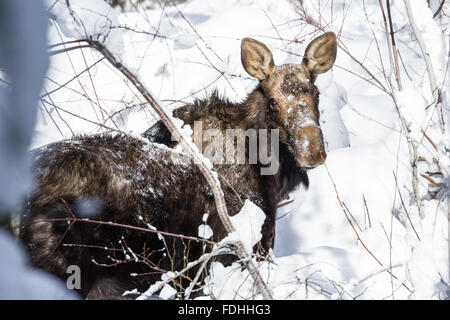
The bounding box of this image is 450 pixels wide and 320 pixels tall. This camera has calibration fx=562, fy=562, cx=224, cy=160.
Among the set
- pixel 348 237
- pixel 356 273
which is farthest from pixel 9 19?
pixel 348 237

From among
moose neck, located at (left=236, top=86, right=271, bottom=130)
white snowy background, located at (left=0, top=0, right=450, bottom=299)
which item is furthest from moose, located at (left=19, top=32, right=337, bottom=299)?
white snowy background, located at (left=0, top=0, right=450, bottom=299)

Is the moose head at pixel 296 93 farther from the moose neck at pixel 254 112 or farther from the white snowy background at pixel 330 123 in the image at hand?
the white snowy background at pixel 330 123

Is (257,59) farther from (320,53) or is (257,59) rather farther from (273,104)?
(320,53)

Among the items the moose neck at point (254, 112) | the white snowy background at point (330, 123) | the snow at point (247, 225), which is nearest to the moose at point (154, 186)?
the moose neck at point (254, 112)

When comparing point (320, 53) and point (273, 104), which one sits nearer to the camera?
point (273, 104)

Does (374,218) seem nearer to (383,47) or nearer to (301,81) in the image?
(301,81)

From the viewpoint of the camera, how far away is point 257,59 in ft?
15.0

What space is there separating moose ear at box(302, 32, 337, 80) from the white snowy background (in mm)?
206

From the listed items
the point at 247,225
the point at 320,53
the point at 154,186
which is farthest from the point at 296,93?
the point at 247,225

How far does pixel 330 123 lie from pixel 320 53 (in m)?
1.47

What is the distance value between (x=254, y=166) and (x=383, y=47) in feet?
11.8

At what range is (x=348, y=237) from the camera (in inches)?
190

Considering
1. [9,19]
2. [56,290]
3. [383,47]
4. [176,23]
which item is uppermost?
[176,23]

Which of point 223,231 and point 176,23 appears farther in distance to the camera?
point 176,23
